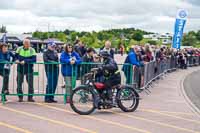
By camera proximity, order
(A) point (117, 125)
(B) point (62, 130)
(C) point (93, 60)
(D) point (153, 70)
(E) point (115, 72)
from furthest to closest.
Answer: (D) point (153, 70) < (C) point (93, 60) < (E) point (115, 72) < (A) point (117, 125) < (B) point (62, 130)

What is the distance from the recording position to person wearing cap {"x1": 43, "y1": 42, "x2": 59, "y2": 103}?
13.0 metres

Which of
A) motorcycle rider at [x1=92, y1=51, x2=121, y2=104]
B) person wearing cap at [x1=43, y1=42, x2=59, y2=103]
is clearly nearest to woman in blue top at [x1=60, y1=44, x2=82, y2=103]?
person wearing cap at [x1=43, y1=42, x2=59, y2=103]

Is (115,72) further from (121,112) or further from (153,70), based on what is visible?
(153,70)

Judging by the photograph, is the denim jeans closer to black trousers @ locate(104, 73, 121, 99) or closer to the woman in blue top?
the woman in blue top

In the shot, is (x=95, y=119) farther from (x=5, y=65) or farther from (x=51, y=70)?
(x=5, y=65)

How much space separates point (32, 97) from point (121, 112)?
2.78 metres

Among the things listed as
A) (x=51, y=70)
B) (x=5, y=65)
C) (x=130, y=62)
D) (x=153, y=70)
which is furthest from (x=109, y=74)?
(x=153, y=70)

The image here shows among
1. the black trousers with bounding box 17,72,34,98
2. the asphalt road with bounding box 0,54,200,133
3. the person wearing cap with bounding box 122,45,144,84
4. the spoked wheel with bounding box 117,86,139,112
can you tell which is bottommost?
the asphalt road with bounding box 0,54,200,133

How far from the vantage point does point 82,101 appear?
37.4 feet

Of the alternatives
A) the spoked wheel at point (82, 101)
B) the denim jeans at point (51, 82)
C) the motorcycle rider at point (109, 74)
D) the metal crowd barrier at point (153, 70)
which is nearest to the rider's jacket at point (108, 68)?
the motorcycle rider at point (109, 74)

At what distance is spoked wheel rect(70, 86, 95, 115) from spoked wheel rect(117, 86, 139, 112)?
2.44 feet

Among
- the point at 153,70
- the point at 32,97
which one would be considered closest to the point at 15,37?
Answer: the point at 153,70

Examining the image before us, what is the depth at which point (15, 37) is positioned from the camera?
104 m

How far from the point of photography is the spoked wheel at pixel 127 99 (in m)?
11.7
